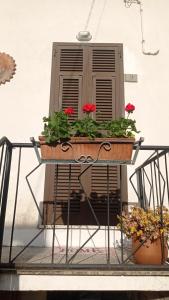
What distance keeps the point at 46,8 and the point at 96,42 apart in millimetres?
1030

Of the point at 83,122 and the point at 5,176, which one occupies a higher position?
the point at 83,122

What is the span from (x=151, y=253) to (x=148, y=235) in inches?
6.0

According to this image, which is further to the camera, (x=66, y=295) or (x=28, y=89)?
(x=28, y=89)

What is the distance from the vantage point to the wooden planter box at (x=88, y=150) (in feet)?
9.28

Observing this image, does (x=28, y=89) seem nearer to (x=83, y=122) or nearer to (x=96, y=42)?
(x=96, y=42)

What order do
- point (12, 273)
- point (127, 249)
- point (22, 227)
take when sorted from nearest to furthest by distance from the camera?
point (12, 273) → point (127, 249) → point (22, 227)

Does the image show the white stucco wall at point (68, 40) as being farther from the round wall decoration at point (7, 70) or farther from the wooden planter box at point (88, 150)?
the wooden planter box at point (88, 150)

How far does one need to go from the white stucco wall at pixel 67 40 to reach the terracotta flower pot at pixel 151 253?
200 centimetres

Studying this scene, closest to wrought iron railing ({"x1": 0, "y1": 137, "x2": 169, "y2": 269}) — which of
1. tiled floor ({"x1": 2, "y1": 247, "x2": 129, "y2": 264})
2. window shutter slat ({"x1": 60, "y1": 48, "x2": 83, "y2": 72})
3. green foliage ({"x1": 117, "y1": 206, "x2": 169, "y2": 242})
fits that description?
tiled floor ({"x1": 2, "y1": 247, "x2": 129, "y2": 264})


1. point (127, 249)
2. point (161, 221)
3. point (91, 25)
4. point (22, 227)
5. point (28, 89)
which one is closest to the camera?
point (161, 221)

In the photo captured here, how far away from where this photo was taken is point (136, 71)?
16.5 ft

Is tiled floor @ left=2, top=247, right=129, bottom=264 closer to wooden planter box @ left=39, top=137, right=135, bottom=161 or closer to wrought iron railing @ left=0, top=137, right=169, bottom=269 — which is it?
wrought iron railing @ left=0, top=137, right=169, bottom=269

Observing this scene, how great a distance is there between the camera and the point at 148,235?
2891mm

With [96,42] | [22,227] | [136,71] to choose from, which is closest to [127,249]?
[22,227]
